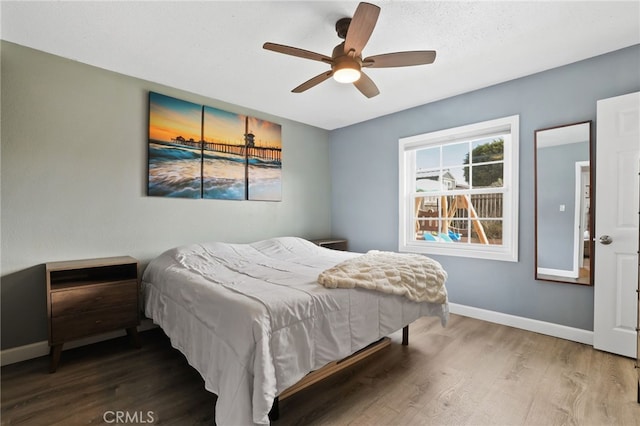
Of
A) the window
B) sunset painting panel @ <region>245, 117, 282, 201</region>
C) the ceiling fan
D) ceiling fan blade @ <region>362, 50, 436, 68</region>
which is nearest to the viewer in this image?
the ceiling fan

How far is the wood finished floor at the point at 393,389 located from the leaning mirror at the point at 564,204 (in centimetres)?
68

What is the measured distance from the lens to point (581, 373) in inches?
82.2

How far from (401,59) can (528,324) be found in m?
2.77

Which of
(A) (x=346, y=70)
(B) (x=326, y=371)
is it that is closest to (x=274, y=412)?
(B) (x=326, y=371)

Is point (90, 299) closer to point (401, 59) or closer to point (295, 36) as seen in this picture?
point (295, 36)

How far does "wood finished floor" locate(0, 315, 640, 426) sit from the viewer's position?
165 centimetres

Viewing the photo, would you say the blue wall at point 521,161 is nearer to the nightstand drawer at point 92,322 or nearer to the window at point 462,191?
the window at point 462,191

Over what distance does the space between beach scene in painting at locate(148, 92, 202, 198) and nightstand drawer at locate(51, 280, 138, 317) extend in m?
0.99

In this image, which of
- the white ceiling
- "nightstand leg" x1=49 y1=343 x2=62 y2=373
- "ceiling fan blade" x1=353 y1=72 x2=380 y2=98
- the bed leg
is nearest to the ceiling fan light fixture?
"ceiling fan blade" x1=353 y1=72 x2=380 y2=98

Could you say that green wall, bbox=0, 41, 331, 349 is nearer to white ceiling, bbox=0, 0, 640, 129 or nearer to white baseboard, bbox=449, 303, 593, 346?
white ceiling, bbox=0, 0, 640, 129

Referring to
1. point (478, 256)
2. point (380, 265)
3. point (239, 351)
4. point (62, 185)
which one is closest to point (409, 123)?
point (478, 256)

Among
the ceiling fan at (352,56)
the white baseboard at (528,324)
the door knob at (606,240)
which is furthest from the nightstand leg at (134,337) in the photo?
the door knob at (606,240)

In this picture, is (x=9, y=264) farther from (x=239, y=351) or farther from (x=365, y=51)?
(x=365, y=51)

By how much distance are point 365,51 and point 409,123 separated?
1593 millimetres
